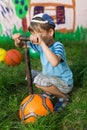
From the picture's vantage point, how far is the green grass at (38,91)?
161 inches

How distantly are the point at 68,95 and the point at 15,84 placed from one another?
2.61 ft

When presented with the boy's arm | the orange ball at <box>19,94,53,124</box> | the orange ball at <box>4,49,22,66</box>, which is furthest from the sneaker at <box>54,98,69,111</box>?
the orange ball at <box>4,49,22,66</box>

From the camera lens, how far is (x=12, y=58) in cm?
612

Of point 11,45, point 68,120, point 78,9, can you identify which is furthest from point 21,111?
point 78,9

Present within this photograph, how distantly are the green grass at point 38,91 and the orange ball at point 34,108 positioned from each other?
2.5 inches

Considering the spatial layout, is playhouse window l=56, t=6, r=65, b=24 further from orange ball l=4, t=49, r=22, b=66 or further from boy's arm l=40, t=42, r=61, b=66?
boy's arm l=40, t=42, r=61, b=66

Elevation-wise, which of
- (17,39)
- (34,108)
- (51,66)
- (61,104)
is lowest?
(61,104)

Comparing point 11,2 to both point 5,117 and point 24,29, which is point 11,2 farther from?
point 5,117

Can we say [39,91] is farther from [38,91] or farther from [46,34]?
[46,34]

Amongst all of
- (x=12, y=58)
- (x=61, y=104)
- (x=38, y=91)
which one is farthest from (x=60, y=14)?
(x=61, y=104)

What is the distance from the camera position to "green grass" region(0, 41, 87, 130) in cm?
408

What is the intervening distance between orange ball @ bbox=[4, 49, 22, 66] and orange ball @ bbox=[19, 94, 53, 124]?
6.55ft

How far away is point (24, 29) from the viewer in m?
7.00

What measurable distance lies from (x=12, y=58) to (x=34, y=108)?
7.05ft
